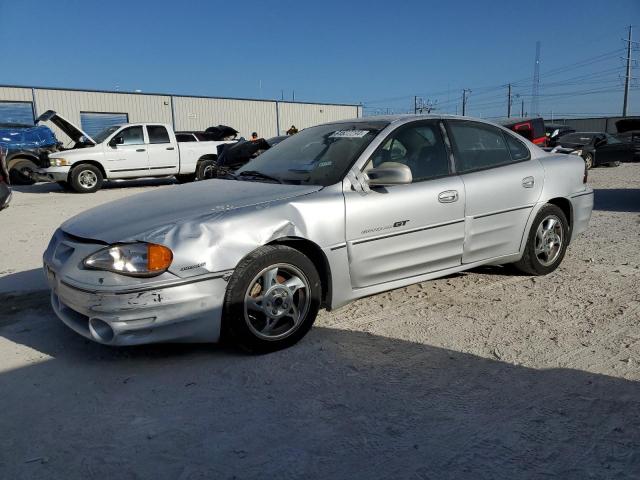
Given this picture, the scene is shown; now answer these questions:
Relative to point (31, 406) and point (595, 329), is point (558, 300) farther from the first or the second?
point (31, 406)

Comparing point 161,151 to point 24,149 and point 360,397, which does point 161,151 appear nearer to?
point 24,149

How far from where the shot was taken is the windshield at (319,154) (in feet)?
12.1

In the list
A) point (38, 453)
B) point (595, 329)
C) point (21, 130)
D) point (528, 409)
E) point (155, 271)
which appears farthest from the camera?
point (21, 130)

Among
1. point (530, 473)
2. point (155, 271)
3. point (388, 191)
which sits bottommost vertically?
point (530, 473)

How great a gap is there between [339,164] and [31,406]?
238 cm

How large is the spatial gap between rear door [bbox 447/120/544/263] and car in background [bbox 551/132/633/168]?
14858mm

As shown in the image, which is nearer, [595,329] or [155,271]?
[155,271]

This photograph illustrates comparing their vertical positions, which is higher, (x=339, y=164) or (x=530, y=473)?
(x=339, y=164)

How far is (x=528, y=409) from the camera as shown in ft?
8.44

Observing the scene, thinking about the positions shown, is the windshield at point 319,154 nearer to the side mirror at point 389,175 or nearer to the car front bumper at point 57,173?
the side mirror at point 389,175

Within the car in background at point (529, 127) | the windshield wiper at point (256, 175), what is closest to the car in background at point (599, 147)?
the car in background at point (529, 127)

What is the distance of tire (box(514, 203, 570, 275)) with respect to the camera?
4.63 metres

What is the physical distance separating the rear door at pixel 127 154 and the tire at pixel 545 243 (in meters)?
11.7

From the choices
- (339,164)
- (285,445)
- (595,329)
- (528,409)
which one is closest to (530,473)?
(528,409)
